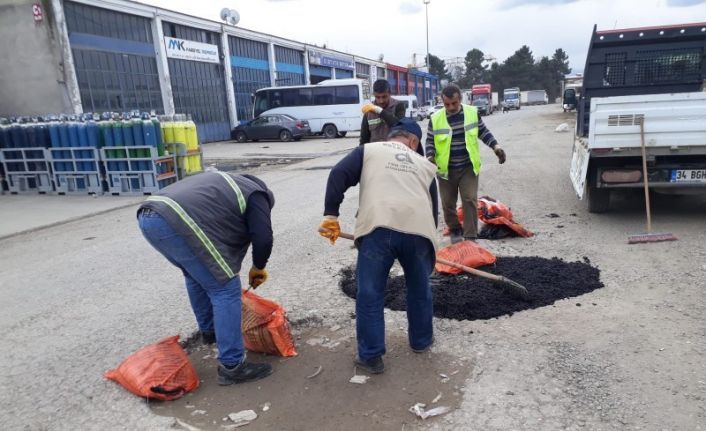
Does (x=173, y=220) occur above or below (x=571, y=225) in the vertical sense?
above

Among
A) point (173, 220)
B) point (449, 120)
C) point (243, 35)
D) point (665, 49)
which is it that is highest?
point (243, 35)

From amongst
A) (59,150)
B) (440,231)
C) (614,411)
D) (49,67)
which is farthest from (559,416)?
(49,67)

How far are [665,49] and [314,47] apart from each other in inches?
1384

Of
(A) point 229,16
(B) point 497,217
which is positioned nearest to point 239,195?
(B) point 497,217

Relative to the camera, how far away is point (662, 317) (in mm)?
3758

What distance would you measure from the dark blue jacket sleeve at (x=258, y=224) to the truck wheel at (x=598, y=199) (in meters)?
5.10

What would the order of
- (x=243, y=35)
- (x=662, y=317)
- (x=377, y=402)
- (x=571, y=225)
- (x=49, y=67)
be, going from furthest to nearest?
(x=243, y=35), (x=49, y=67), (x=571, y=225), (x=662, y=317), (x=377, y=402)

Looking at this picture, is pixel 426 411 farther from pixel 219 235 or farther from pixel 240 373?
pixel 219 235

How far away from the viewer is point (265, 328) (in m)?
3.46

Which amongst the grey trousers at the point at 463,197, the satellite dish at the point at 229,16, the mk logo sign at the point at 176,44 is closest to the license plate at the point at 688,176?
the grey trousers at the point at 463,197

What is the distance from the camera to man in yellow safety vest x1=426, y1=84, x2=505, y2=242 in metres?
5.34

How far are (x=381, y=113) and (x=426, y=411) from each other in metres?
3.19

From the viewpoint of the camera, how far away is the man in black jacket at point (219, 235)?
9.53ft

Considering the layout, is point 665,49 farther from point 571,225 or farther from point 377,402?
point 377,402
